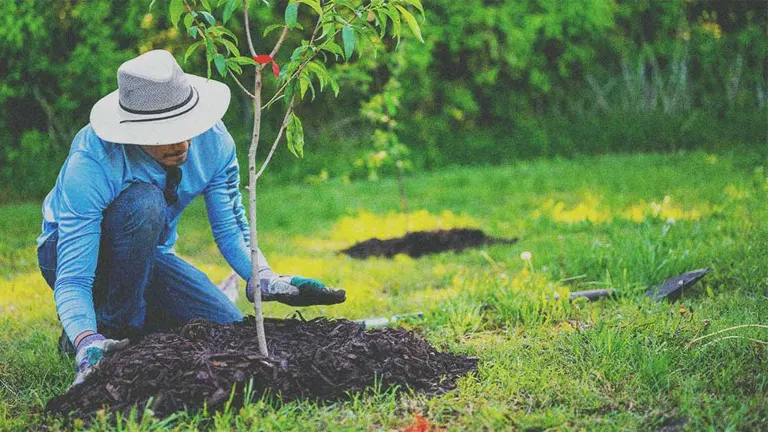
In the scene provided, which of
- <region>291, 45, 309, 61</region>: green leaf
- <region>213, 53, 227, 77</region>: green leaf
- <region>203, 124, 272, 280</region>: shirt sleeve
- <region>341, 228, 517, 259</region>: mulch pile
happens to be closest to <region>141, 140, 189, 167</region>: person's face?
<region>203, 124, 272, 280</region>: shirt sleeve

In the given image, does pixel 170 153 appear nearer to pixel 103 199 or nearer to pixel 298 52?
pixel 103 199

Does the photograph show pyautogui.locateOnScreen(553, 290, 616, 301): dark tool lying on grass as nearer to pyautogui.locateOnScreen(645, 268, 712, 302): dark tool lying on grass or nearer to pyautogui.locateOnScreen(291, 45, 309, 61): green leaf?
pyautogui.locateOnScreen(645, 268, 712, 302): dark tool lying on grass

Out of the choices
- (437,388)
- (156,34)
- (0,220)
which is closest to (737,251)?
(437,388)

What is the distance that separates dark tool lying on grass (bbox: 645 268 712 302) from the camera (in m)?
3.76

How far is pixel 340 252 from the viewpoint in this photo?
5.62 meters

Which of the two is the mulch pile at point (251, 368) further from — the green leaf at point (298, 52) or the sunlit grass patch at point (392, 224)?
the sunlit grass patch at point (392, 224)

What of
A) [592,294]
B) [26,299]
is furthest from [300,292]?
[26,299]

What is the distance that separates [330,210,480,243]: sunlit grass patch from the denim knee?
119 inches

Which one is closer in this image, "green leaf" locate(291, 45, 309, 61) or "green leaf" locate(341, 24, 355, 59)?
"green leaf" locate(341, 24, 355, 59)

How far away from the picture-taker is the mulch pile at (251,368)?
102 inches

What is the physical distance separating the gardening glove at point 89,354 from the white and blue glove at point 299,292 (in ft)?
1.85

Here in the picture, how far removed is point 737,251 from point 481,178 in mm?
4036

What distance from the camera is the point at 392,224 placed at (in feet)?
20.5

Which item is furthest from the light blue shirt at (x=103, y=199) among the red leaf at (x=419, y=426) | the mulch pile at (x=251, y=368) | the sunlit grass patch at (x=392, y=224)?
the sunlit grass patch at (x=392, y=224)
